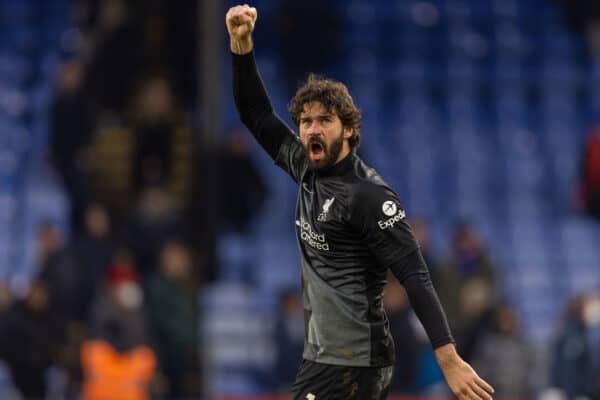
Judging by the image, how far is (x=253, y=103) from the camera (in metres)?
5.33

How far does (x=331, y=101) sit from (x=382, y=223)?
0.48 meters

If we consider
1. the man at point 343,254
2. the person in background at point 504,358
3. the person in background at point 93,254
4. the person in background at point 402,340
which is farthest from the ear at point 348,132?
the person in background at point 93,254

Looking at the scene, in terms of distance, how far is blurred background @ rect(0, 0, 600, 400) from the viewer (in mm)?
11570

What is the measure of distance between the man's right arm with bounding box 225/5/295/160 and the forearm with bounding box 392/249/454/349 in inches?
32.3

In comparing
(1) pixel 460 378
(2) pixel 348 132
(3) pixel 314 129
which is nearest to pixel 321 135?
(3) pixel 314 129

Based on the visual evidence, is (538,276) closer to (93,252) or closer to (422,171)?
(422,171)

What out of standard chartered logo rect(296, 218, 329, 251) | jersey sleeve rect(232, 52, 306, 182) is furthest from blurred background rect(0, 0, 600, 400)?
standard chartered logo rect(296, 218, 329, 251)

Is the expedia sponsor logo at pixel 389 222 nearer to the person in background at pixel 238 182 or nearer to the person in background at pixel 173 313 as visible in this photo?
the person in background at pixel 173 313

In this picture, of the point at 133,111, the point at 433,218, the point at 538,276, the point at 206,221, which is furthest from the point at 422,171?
the point at 206,221

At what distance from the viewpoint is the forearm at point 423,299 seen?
464 centimetres

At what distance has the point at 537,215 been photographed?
15.7 metres

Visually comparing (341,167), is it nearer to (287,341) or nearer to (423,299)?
(423,299)

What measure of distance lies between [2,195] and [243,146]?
2.88 m

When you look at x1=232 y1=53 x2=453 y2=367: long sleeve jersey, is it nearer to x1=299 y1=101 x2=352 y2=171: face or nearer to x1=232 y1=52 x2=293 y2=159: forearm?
x1=299 y1=101 x2=352 y2=171: face
